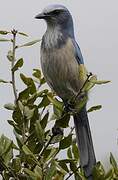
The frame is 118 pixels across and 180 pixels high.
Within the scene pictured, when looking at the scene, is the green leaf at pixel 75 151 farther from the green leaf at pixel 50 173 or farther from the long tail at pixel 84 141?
the green leaf at pixel 50 173

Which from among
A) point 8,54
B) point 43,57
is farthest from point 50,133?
point 43,57

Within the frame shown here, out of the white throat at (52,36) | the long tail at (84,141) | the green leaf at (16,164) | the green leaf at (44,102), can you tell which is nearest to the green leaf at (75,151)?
the long tail at (84,141)

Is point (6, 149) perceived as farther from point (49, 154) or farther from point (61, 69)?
point (61, 69)

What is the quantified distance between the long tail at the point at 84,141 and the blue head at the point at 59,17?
0.57 m

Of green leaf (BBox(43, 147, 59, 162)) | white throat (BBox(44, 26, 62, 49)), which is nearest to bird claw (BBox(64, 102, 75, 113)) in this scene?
green leaf (BBox(43, 147, 59, 162))

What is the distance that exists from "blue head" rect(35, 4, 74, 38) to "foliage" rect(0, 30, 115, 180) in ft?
2.24

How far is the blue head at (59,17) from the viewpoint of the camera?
8.40 feet

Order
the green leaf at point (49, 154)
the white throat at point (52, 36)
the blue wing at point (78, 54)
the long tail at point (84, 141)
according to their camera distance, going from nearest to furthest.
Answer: the green leaf at point (49, 154), the long tail at point (84, 141), the white throat at point (52, 36), the blue wing at point (78, 54)

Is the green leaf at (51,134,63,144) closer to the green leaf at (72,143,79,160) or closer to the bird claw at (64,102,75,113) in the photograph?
the bird claw at (64,102,75,113)

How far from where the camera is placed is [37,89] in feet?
6.52

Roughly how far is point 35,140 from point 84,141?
87 cm

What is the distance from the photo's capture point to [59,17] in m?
2.70

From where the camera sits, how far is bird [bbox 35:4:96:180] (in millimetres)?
2553

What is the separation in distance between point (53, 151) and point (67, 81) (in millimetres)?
994
